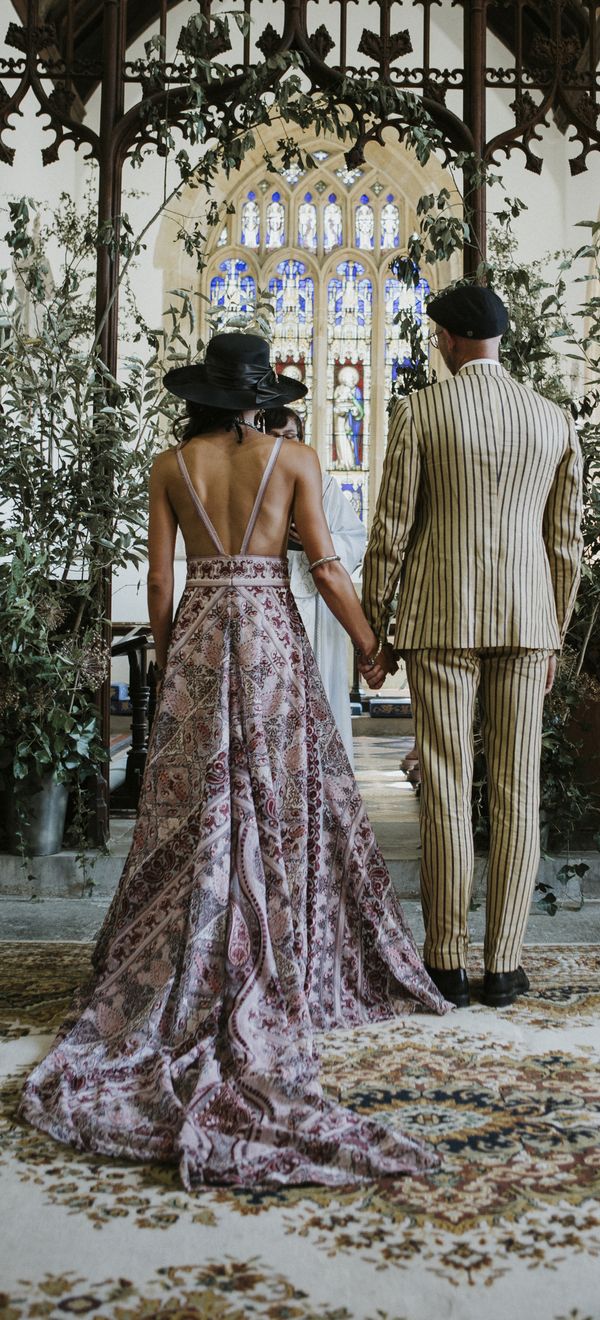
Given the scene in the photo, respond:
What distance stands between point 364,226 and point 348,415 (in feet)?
6.52

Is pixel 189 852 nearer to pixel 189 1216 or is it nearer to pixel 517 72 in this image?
pixel 189 1216

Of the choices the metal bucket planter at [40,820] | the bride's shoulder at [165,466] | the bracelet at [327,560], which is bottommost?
the metal bucket planter at [40,820]

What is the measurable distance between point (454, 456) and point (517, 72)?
2418mm

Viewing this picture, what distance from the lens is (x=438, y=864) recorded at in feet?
9.55

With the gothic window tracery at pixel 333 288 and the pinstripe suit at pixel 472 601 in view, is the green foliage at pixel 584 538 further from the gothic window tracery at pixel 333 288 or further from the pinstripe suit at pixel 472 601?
the gothic window tracery at pixel 333 288

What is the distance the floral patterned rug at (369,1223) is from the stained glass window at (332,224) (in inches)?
450

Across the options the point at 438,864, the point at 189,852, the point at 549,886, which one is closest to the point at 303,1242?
the point at 189,852

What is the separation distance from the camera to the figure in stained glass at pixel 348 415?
12.7m

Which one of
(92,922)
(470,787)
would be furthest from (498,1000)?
(92,922)

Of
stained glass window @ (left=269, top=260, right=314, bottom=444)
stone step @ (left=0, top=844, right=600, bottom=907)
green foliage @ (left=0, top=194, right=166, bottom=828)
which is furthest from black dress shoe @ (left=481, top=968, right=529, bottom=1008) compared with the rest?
stained glass window @ (left=269, top=260, right=314, bottom=444)

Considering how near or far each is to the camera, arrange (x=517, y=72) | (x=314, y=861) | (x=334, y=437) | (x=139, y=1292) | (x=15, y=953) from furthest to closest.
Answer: (x=334, y=437) → (x=517, y=72) → (x=15, y=953) → (x=314, y=861) → (x=139, y=1292)

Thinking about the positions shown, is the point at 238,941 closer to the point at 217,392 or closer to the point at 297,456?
the point at 297,456

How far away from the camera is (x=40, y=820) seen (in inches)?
170

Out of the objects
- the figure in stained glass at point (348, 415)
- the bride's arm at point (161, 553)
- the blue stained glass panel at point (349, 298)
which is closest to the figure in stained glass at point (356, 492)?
the figure in stained glass at point (348, 415)
